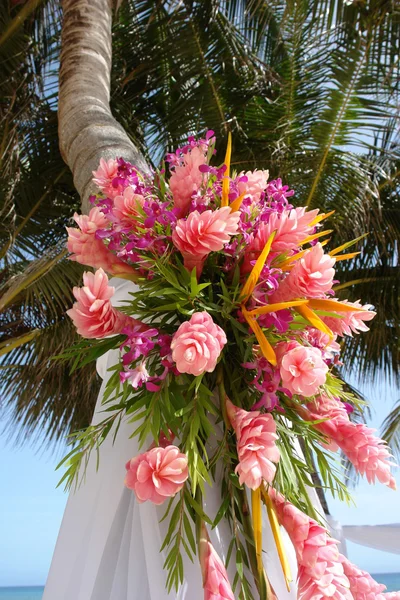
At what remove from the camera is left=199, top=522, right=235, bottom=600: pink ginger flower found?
0.89 meters

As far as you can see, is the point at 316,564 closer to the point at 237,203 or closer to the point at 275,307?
the point at 275,307

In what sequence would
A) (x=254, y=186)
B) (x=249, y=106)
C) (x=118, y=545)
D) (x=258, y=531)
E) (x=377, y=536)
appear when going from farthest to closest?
(x=377, y=536)
(x=249, y=106)
(x=254, y=186)
(x=118, y=545)
(x=258, y=531)

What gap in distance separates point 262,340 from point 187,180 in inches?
16.4

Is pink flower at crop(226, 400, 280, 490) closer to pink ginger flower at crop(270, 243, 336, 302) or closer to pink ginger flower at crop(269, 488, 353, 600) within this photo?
pink ginger flower at crop(269, 488, 353, 600)

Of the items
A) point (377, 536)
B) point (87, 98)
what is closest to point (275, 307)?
point (87, 98)

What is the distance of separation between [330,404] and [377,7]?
10.7 ft

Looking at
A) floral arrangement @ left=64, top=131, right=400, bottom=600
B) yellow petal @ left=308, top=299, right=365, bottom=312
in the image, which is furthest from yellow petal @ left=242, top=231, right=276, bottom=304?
yellow petal @ left=308, top=299, right=365, bottom=312

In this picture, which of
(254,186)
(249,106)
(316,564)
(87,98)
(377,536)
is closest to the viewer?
(316,564)

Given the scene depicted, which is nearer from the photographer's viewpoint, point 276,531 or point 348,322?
point 276,531

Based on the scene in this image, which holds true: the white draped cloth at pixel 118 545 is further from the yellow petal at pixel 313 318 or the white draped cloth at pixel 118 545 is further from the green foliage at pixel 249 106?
the green foliage at pixel 249 106

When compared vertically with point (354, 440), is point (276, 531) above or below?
below

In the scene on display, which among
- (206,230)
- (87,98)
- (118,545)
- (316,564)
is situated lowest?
(118,545)

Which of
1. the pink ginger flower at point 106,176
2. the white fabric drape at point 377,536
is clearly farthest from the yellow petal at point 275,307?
the white fabric drape at point 377,536

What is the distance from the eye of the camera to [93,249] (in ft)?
4.05
